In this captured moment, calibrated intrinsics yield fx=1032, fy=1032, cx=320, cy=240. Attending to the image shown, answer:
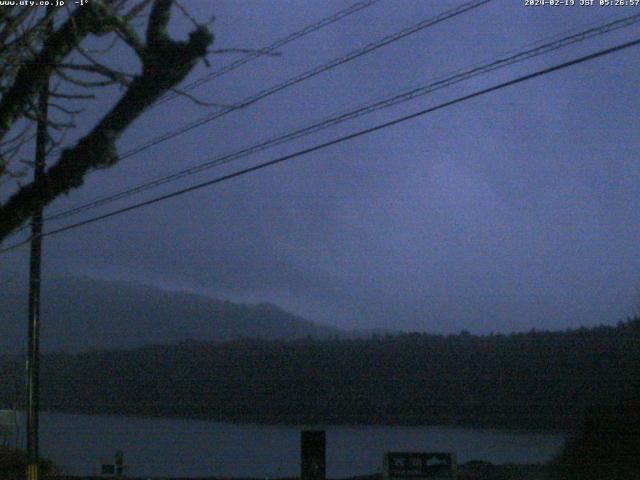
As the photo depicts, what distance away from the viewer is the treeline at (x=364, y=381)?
43219mm

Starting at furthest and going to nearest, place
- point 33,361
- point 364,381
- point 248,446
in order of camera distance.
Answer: point 364,381
point 248,446
point 33,361

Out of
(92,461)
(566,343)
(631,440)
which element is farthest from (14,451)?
(566,343)

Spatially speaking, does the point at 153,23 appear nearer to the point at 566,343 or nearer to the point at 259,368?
the point at 566,343

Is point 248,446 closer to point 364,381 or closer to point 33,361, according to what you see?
point 364,381

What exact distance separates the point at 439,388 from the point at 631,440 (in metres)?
28.6

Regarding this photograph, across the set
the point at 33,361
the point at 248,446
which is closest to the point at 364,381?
the point at 248,446

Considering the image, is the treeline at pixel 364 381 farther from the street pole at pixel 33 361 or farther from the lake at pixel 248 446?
the street pole at pixel 33 361

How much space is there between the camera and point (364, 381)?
60438mm

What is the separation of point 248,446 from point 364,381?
A: 1642cm

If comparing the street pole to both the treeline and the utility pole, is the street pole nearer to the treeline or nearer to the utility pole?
the utility pole

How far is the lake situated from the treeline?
2.08 m

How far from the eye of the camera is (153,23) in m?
5.71

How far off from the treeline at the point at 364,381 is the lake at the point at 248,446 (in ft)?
6.83

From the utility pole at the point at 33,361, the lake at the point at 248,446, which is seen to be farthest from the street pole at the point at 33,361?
the lake at the point at 248,446
